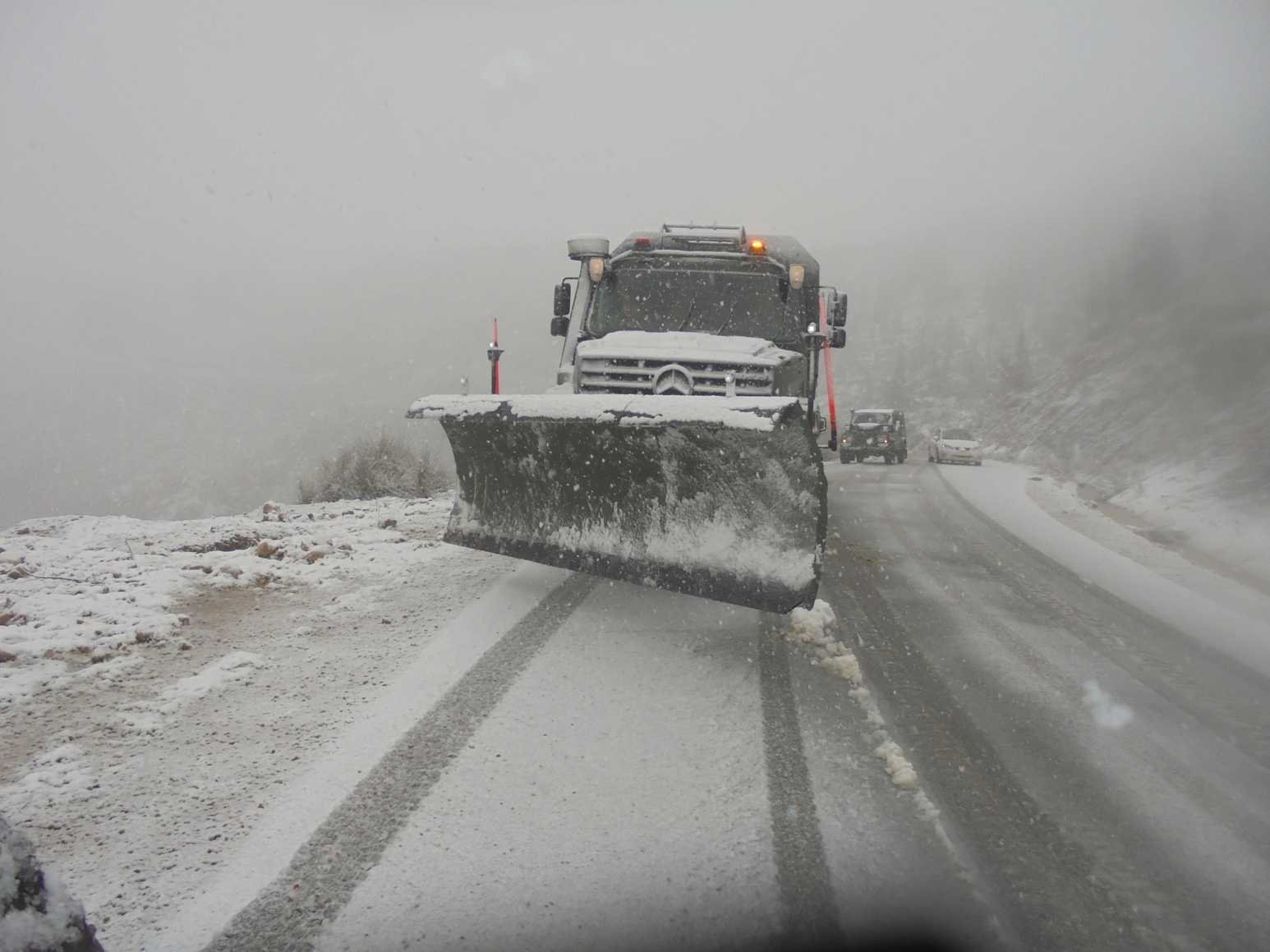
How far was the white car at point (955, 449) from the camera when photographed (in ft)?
69.3

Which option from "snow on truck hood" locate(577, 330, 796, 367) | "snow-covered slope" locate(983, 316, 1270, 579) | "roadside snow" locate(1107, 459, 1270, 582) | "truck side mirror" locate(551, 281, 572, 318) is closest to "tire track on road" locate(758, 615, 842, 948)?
"snow on truck hood" locate(577, 330, 796, 367)

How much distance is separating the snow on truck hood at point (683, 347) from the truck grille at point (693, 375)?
0.15 feet

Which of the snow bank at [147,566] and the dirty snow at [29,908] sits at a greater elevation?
the dirty snow at [29,908]

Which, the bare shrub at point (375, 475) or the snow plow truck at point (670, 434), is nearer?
the snow plow truck at point (670, 434)

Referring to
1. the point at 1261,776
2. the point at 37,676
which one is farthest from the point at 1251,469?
the point at 37,676

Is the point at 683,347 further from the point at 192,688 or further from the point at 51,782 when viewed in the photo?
the point at 51,782

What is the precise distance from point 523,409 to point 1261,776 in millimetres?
Answer: 3784

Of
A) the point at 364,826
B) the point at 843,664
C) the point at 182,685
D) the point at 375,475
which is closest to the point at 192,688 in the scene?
the point at 182,685

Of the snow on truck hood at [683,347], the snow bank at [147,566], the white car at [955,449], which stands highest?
the snow on truck hood at [683,347]

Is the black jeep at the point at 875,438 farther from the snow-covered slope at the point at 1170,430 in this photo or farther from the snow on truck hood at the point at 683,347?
the snow on truck hood at the point at 683,347

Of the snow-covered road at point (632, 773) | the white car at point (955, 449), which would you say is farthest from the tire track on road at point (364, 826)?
the white car at point (955, 449)

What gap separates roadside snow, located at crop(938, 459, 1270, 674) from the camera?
4.70 metres

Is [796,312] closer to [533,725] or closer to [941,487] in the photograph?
[533,725]

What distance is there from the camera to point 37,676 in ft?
10.9
